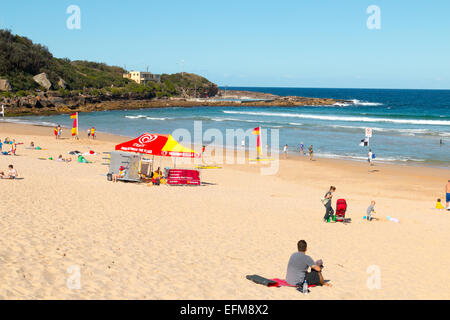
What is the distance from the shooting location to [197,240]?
9.67m

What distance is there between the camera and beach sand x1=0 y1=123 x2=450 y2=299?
6848 mm

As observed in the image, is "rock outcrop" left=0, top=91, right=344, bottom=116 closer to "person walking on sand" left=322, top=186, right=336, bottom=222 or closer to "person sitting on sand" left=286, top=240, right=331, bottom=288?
"person walking on sand" left=322, top=186, right=336, bottom=222

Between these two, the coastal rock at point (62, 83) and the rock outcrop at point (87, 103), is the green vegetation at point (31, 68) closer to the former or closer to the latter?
the coastal rock at point (62, 83)

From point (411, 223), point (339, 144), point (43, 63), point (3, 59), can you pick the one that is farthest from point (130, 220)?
point (43, 63)

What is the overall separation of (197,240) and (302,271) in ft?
10.2

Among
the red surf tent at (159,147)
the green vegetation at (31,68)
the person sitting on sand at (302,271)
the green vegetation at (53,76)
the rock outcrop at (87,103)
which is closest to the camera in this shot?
the person sitting on sand at (302,271)

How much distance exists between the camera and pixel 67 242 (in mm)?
8406

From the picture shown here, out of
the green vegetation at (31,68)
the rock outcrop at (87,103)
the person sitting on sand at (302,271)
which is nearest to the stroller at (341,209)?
the person sitting on sand at (302,271)

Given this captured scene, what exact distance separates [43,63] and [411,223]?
3655 inches

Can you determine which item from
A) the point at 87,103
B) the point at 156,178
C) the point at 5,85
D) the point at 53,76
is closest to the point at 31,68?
the point at 53,76

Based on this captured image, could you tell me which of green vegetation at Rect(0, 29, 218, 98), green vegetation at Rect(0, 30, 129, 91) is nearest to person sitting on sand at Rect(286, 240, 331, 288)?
green vegetation at Rect(0, 29, 218, 98)

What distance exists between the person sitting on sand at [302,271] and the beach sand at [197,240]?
0.18 meters

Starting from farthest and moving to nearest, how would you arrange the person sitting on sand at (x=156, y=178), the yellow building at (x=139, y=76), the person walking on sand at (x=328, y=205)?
the yellow building at (x=139, y=76)
the person sitting on sand at (x=156, y=178)
the person walking on sand at (x=328, y=205)

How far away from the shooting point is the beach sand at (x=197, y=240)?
6.85 m
